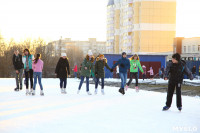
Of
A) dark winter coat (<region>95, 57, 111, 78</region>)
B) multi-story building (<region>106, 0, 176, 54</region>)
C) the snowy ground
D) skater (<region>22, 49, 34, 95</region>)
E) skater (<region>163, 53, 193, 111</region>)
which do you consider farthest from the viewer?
multi-story building (<region>106, 0, 176, 54</region>)

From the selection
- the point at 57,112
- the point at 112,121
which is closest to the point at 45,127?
the point at 112,121

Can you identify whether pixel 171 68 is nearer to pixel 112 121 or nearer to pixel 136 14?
pixel 112 121

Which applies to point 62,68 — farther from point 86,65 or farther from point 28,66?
point 28,66

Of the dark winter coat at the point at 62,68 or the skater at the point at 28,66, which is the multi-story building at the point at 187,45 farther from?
the skater at the point at 28,66

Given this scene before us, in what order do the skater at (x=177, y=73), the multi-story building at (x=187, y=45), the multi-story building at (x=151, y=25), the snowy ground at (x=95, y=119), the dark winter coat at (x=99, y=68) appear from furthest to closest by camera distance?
the multi-story building at (x=151, y=25) < the multi-story building at (x=187, y=45) < the dark winter coat at (x=99, y=68) < the skater at (x=177, y=73) < the snowy ground at (x=95, y=119)

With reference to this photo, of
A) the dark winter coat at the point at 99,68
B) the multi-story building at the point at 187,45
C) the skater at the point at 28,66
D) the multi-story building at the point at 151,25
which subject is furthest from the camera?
the multi-story building at the point at 151,25

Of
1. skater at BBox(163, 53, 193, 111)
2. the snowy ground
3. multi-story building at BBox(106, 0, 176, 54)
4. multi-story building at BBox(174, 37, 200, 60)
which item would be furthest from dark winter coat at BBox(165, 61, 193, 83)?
multi-story building at BBox(106, 0, 176, 54)

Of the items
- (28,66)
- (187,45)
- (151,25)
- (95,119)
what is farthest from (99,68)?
(151,25)

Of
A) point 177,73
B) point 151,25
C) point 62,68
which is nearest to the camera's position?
point 177,73

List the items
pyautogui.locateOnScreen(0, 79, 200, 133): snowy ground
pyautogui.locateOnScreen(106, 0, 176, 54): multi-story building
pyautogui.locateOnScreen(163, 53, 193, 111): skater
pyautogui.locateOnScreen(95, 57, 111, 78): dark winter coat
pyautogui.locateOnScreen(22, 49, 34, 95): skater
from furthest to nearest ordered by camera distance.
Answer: pyautogui.locateOnScreen(106, 0, 176, 54): multi-story building < pyautogui.locateOnScreen(95, 57, 111, 78): dark winter coat < pyautogui.locateOnScreen(22, 49, 34, 95): skater < pyautogui.locateOnScreen(163, 53, 193, 111): skater < pyautogui.locateOnScreen(0, 79, 200, 133): snowy ground

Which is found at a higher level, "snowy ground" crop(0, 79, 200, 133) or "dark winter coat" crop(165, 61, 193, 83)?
"dark winter coat" crop(165, 61, 193, 83)

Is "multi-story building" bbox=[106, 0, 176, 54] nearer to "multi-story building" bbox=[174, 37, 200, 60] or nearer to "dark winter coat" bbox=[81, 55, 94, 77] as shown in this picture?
"multi-story building" bbox=[174, 37, 200, 60]

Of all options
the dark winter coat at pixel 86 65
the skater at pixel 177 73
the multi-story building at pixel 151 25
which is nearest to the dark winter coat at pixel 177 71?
the skater at pixel 177 73

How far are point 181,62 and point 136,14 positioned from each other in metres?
71.4
